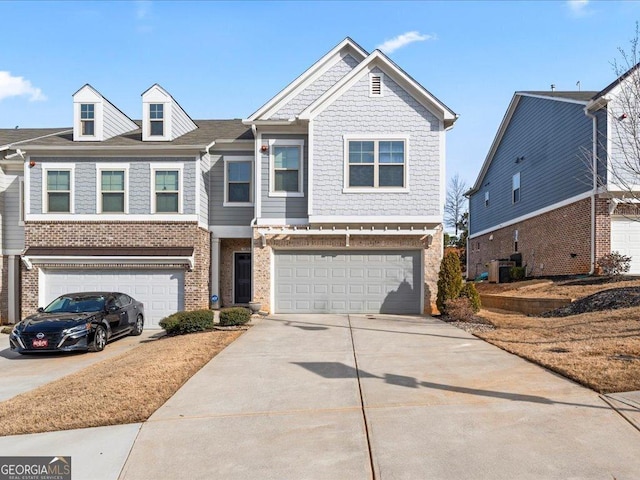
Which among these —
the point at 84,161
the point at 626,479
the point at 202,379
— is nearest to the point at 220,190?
the point at 84,161

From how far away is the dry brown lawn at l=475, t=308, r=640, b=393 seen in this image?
6414mm

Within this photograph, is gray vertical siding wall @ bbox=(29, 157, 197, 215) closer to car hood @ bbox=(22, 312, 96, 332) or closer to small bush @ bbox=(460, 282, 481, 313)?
car hood @ bbox=(22, 312, 96, 332)

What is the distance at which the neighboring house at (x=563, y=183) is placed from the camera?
15.9 metres

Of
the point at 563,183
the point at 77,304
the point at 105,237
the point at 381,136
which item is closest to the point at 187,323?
the point at 77,304

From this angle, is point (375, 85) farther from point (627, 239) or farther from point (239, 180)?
point (627, 239)

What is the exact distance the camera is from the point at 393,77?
1497cm

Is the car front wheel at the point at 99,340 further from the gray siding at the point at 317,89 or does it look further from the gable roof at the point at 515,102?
the gable roof at the point at 515,102

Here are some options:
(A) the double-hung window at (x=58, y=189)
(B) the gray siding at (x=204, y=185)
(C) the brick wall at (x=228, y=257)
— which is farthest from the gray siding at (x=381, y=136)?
(A) the double-hung window at (x=58, y=189)

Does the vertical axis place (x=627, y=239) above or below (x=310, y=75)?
below

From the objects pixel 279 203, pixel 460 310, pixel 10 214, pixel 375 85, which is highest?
pixel 375 85

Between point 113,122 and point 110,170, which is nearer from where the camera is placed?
point 110,170

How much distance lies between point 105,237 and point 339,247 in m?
7.97

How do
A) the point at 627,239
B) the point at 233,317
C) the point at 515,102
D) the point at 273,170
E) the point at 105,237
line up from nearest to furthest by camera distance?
the point at 233,317
the point at 273,170
the point at 105,237
the point at 627,239
the point at 515,102

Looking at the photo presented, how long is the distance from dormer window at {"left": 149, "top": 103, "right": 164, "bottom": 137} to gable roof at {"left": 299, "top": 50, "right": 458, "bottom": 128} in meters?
5.36
